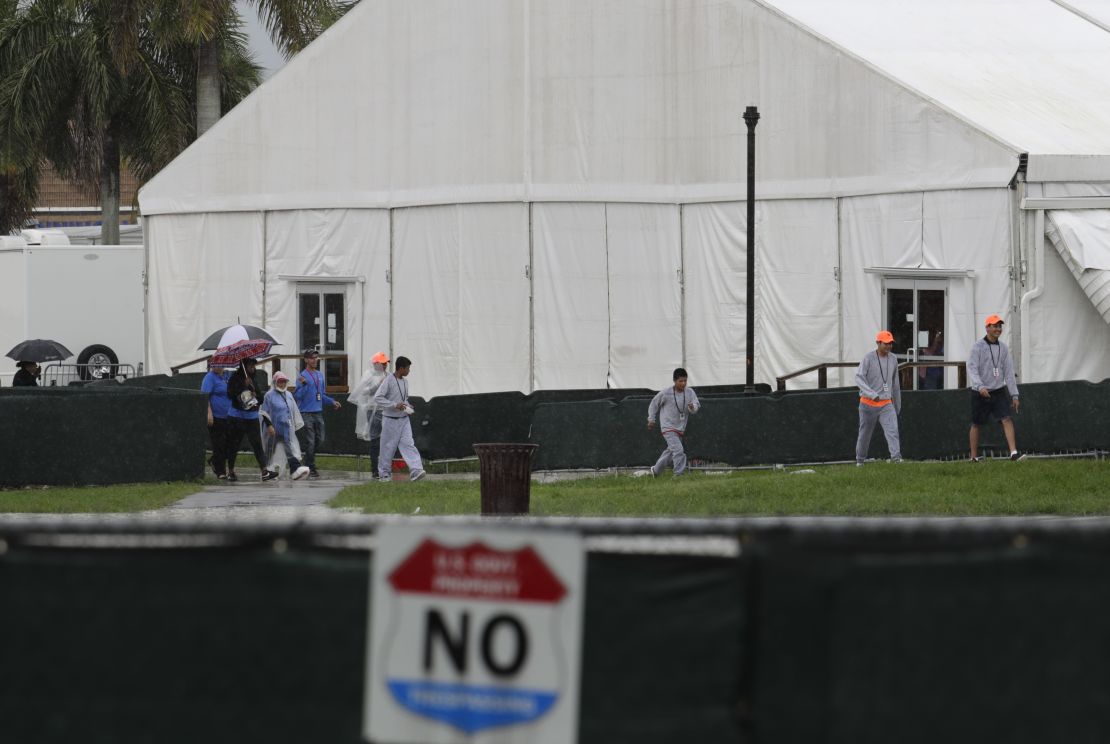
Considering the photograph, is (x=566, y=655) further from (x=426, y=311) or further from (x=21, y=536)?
(x=426, y=311)

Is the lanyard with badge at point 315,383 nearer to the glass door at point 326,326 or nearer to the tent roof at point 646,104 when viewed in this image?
the tent roof at point 646,104

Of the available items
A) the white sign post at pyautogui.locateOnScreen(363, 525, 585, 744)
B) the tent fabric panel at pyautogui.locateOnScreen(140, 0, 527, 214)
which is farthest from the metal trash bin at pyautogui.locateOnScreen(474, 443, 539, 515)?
the tent fabric panel at pyautogui.locateOnScreen(140, 0, 527, 214)

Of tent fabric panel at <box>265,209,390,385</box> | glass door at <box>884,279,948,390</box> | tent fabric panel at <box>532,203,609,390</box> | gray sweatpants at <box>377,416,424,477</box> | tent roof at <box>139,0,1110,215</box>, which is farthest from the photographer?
tent fabric panel at <box>265,209,390,385</box>

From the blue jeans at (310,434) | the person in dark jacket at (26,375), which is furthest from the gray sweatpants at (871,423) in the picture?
the person in dark jacket at (26,375)

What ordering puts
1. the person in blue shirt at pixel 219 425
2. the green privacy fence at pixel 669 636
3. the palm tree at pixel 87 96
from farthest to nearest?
the palm tree at pixel 87 96, the person in blue shirt at pixel 219 425, the green privacy fence at pixel 669 636

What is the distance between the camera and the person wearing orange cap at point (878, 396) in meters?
20.4

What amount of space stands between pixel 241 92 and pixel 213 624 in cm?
4791

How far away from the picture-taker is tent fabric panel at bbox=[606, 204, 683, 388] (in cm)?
3039

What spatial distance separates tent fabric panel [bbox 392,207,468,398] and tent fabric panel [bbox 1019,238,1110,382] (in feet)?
34.2

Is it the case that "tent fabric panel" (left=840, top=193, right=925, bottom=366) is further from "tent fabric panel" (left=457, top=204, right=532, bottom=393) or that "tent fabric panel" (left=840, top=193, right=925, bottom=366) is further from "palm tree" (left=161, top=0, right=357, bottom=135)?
"palm tree" (left=161, top=0, right=357, bottom=135)

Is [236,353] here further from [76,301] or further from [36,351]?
[76,301]

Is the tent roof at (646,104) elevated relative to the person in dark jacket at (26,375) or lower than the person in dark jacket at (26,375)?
elevated

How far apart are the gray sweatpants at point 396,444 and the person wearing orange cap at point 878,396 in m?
5.44

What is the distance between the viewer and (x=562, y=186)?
101ft
